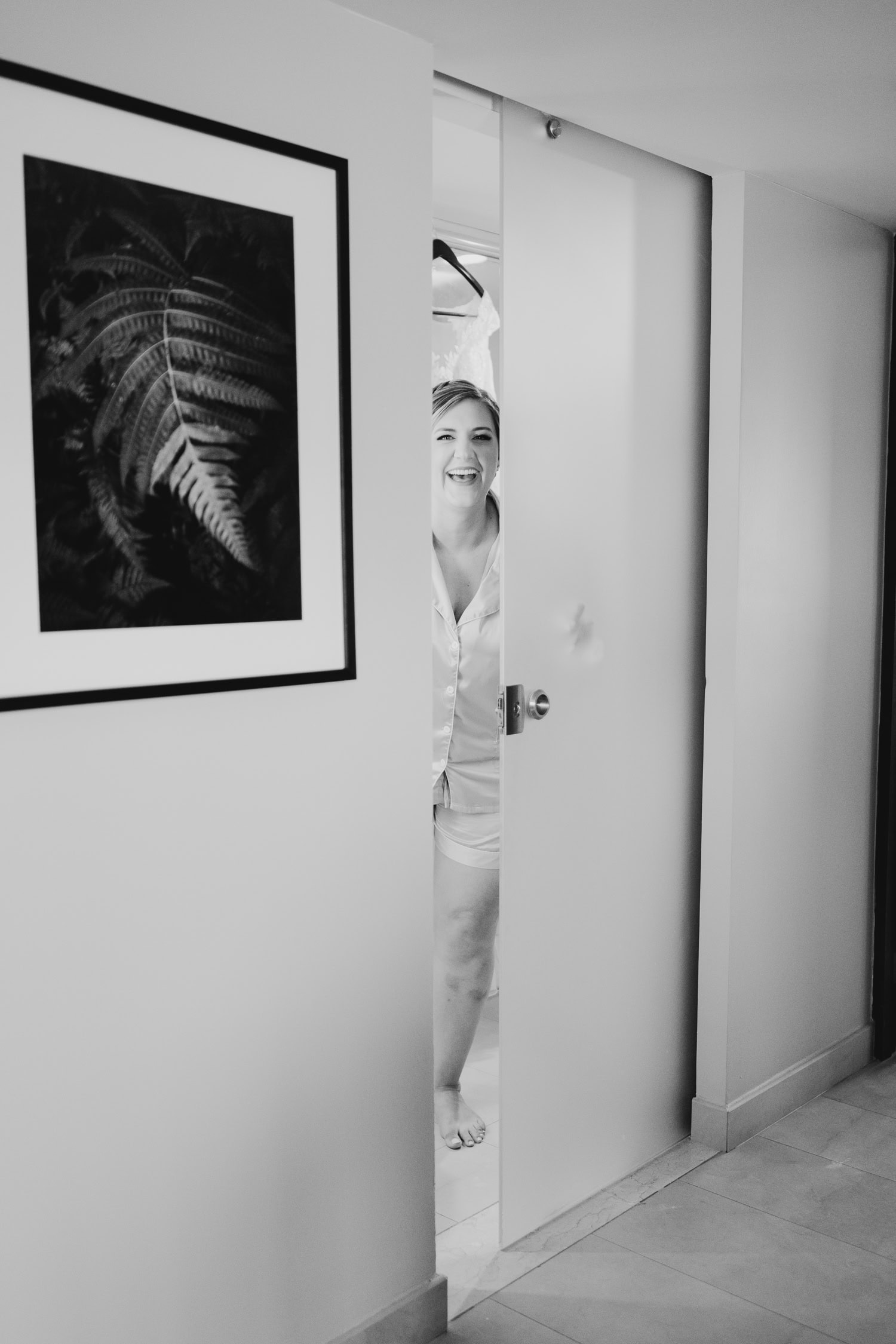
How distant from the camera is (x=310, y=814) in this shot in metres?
1.86

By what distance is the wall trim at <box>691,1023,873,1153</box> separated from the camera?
2775 mm

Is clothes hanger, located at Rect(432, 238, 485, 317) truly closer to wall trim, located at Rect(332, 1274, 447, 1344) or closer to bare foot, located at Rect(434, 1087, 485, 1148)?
bare foot, located at Rect(434, 1087, 485, 1148)

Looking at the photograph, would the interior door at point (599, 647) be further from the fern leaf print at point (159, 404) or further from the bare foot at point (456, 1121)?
the fern leaf print at point (159, 404)

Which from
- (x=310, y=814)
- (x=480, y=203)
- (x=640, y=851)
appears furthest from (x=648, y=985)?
(x=480, y=203)

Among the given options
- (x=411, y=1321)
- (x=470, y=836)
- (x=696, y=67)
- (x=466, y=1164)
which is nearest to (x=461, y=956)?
(x=470, y=836)

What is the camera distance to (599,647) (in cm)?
251

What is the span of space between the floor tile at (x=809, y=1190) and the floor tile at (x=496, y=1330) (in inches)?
24.7

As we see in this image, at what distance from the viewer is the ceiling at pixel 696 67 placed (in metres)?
1.81

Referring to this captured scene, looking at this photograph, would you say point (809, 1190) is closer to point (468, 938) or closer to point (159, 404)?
point (468, 938)

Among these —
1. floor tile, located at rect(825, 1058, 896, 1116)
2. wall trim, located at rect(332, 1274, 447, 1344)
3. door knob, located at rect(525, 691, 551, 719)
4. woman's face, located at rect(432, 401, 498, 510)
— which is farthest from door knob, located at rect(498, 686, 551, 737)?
floor tile, located at rect(825, 1058, 896, 1116)

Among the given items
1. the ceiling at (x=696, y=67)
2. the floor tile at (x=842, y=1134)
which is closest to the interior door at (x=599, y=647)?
the ceiling at (x=696, y=67)

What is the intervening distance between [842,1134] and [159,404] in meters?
2.35

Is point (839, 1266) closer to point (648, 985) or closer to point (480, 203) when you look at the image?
point (648, 985)

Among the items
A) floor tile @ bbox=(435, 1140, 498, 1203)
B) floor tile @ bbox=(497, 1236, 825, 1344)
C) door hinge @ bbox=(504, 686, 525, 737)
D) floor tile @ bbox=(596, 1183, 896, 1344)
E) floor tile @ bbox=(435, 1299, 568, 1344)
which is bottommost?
floor tile @ bbox=(435, 1140, 498, 1203)
